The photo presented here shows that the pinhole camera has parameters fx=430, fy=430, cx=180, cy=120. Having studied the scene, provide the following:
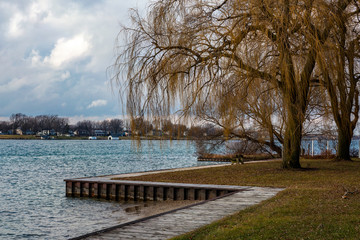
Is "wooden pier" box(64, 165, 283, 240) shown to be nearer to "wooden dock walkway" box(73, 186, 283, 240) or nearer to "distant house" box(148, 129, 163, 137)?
"wooden dock walkway" box(73, 186, 283, 240)

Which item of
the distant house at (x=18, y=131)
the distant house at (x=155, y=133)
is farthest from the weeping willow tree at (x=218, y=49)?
the distant house at (x=18, y=131)

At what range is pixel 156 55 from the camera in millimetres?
11539

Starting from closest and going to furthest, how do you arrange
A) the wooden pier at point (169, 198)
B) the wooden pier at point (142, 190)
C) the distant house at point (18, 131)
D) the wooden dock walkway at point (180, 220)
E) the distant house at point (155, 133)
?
the wooden dock walkway at point (180, 220) < the wooden pier at point (169, 198) < the distant house at point (155, 133) < the wooden pier at point (142, 190) < the distant house at point (18, 131)

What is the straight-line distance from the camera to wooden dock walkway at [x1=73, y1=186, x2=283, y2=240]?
668cm

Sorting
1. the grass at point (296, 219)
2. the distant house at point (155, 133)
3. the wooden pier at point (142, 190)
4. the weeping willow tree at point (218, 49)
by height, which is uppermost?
the weeping willow tree at point (218, 49)

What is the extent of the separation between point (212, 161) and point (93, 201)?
2820 cm

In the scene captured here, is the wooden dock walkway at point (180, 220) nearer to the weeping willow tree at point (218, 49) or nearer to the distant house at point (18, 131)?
the weeping willow tree at point (218, 49)

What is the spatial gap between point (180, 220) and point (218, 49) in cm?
594

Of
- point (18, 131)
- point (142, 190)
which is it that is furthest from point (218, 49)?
point (18, 131)

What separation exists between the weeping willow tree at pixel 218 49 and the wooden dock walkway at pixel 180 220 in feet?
7.75

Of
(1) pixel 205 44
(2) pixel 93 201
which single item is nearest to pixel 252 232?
(1) pixel 205 44

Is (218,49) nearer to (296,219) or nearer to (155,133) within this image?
(155,133)

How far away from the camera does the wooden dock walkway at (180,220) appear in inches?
263

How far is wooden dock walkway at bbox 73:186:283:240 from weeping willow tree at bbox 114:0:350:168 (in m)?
2.36
